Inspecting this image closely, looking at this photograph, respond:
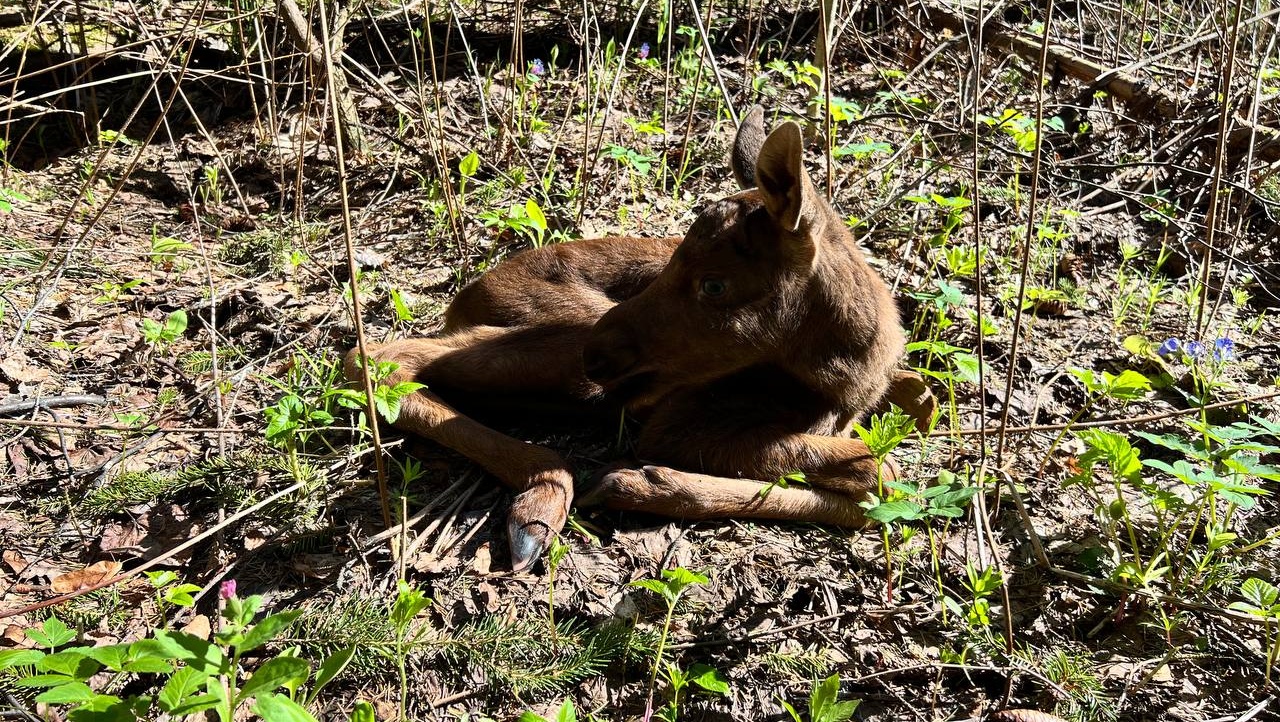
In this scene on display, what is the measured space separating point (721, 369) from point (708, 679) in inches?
61.9

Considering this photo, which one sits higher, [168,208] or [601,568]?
[168,208]

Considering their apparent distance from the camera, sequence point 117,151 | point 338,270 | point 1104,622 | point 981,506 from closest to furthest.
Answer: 1. point 1104,622
2. point 981,506
3. point 338,270
4. point 117,151

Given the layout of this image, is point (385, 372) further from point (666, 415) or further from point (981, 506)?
point (981, 506)

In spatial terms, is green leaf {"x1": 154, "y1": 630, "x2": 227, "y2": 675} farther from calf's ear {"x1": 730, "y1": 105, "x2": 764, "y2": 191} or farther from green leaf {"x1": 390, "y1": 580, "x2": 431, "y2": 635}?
calf's ear {"x1": 730, "y1": 105, "x2": 764, "y2": 191}

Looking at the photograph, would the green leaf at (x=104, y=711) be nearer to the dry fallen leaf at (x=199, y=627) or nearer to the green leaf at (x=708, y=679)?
the dry fallen leaf at (x=199, y=627)

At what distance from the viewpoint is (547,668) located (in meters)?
3.45

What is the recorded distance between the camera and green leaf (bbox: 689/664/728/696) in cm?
335

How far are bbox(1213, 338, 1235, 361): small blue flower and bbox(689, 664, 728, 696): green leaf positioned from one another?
10.5ft

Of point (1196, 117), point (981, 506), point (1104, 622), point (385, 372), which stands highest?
point (1196, 117)

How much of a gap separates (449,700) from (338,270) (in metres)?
3.40

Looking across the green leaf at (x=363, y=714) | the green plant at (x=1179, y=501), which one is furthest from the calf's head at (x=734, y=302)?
the green leaf at (x=363, y=714)

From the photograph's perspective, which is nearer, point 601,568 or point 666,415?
point 601,568

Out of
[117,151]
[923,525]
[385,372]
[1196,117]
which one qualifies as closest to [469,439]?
[385,372]

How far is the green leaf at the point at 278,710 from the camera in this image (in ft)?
7.91
